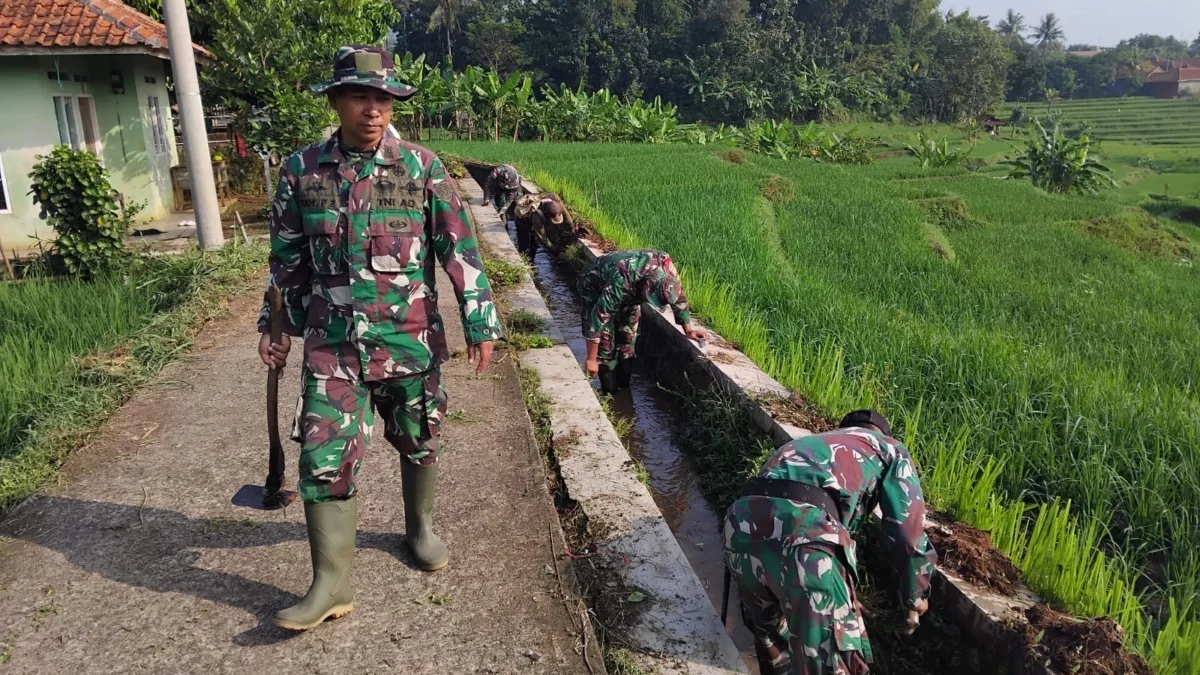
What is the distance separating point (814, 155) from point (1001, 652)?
2373cm

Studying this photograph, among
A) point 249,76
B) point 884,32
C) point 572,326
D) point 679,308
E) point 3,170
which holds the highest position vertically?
point 884,32

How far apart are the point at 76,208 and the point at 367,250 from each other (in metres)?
5.51

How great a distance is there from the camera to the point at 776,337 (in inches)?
217

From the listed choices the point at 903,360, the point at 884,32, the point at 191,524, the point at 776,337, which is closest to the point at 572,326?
the point at 776,337

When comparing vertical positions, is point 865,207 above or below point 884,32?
below

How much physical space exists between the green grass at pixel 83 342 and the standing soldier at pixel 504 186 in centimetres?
378

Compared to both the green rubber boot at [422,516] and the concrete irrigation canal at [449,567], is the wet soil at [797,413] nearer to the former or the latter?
the concrete irrigation canal at [449,567]

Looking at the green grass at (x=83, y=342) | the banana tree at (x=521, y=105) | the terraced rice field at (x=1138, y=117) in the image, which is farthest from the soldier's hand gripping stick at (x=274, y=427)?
the terraced rice field at (x=1138, y=117)

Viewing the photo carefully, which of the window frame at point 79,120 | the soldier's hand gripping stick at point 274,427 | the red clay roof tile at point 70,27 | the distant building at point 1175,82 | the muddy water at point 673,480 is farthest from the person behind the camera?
the distant building at point 1175,82

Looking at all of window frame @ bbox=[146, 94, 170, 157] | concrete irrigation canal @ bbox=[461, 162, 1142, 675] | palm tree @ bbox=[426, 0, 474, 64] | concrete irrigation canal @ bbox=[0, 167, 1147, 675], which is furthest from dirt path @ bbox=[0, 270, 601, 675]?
palm tree @ bbox=[426, 0, 474, 64]

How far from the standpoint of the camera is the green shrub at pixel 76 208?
6465mm

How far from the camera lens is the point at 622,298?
5035 mm

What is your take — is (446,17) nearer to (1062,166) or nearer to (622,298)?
(1062,166)

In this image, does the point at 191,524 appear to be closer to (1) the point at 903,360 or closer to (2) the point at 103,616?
(2) the point at 103,616
